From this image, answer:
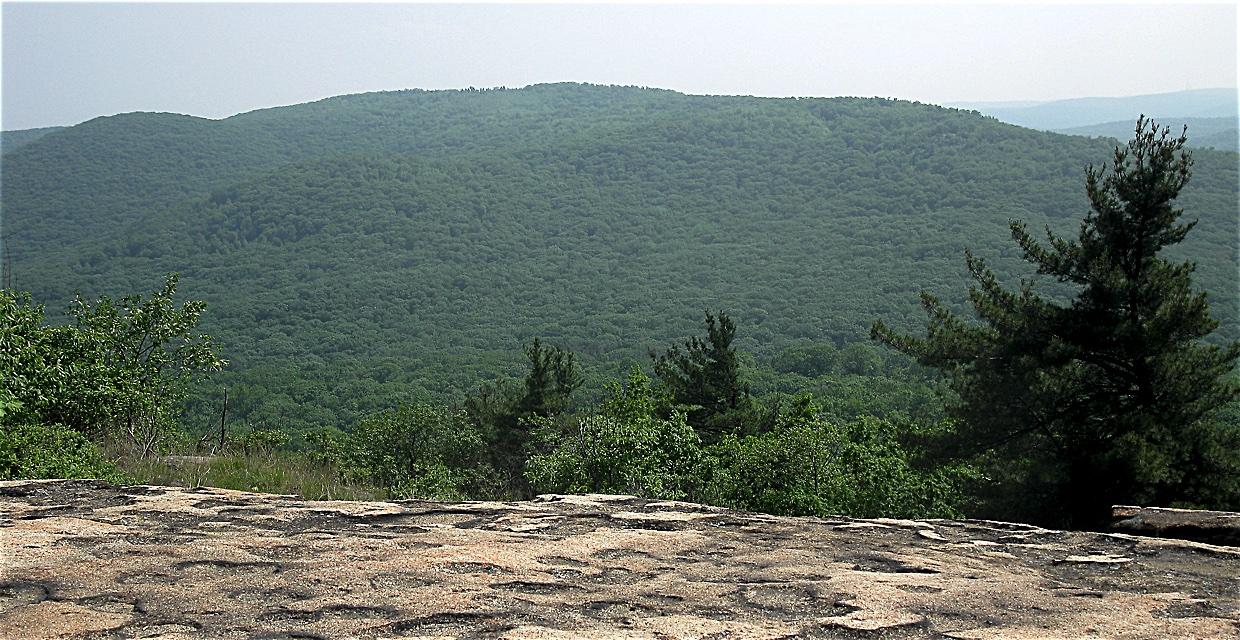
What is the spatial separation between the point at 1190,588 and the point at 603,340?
91.0 meters

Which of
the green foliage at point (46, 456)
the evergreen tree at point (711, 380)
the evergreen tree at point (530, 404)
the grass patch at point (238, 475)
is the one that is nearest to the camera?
the green foliage at point (46, 456)

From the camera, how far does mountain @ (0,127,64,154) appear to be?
545 feet

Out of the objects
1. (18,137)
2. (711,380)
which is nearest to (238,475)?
(711,380)

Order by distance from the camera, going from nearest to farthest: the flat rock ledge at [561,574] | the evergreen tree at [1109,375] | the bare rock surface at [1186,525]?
the flat rock ledge at [561,574] → the bare rock surface at [1186,525] → the evergreen tree at [1109,375]

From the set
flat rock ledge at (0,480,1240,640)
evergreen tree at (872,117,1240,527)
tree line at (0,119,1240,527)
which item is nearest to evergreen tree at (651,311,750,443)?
tree line at (0,119,1240,527)

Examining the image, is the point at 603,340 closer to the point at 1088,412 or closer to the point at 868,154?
the point at 868,154

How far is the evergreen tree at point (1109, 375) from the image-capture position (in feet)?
37.7

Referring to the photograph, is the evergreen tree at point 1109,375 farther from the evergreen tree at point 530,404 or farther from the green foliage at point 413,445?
the evergreen tree at point 530,404

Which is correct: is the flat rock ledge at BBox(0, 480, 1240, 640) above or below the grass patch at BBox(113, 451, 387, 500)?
above

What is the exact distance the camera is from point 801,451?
1166 cm

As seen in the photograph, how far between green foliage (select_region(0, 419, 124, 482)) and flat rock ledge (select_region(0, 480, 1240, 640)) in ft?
9.10

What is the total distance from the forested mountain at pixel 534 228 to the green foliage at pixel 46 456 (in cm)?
5237

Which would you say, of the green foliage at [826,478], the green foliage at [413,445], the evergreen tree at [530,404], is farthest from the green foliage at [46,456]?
the evergreen tree at [530,404]

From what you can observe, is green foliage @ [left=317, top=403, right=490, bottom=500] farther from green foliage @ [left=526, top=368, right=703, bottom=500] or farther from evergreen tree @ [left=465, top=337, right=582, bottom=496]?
green foliage @ [left=526, top=368, right=703, bottom=500]
